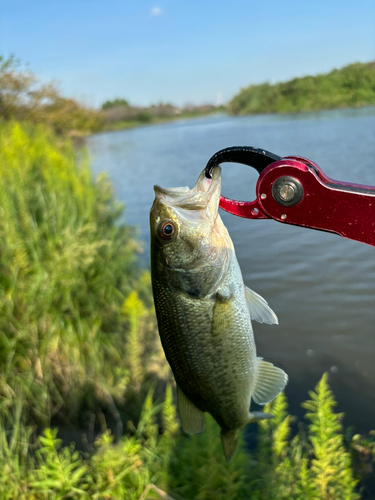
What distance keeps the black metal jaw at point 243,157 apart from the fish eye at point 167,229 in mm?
249

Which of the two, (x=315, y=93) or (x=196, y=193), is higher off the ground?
(x=315, y=93)

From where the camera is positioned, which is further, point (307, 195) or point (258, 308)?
point (258, 308)

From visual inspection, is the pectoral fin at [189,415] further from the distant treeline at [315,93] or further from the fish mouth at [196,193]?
the distant treeline at [315,93]

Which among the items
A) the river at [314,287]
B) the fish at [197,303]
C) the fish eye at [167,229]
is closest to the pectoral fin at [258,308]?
the fish at [197,303]

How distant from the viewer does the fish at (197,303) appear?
1.31m

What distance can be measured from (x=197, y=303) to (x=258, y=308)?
0.70ft

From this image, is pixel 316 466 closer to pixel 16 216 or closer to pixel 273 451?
pixel 273 451

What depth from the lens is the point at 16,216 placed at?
430 centimetres

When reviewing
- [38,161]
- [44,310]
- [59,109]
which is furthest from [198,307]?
[59,109]

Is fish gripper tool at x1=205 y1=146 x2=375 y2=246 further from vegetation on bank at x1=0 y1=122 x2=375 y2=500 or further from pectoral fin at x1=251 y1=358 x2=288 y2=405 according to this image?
vegetation on bank at x1=0 y1=122 x2=375 y2=500

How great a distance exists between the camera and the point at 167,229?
1.32 metres

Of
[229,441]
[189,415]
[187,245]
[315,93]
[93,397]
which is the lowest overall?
[93,397]

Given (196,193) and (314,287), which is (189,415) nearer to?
(196,193)

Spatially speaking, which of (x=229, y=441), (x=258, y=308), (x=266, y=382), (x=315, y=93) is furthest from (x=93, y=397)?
(x=315, y=93)
